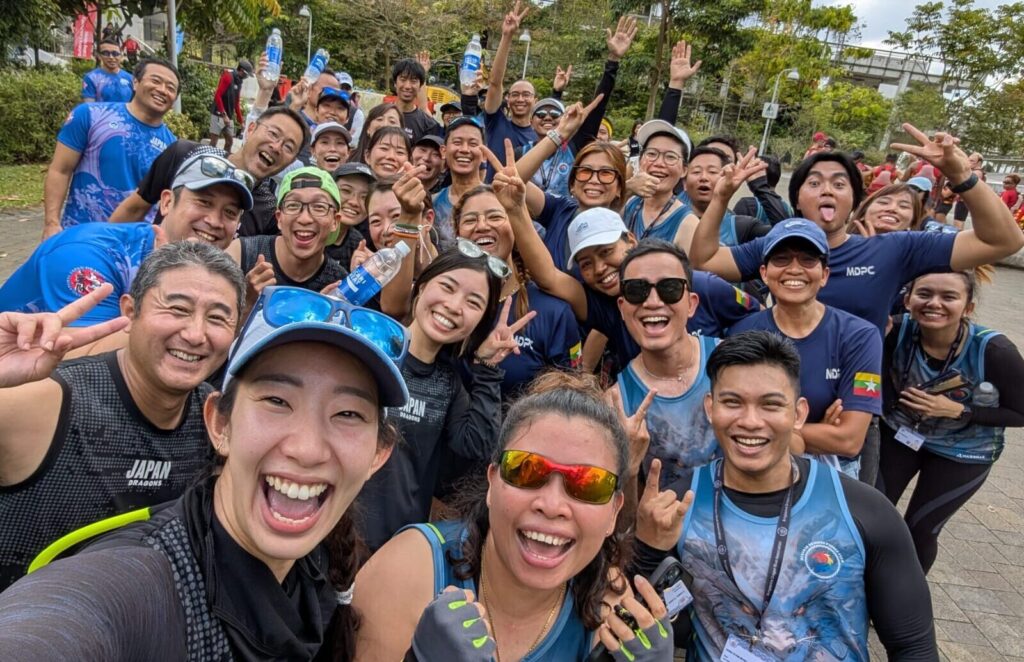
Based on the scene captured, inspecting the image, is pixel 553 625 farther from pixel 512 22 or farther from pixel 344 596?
pixel 512 22

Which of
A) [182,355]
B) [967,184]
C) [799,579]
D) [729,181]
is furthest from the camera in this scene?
[729,181]

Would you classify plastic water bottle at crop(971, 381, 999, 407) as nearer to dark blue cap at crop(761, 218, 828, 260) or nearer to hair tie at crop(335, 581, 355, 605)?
dark blue cap at crop(761, 218, 828, 260)

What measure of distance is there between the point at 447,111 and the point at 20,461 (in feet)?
27.9

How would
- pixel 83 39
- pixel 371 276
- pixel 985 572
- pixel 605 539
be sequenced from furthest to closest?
pixel 83 39
pixel 985 572
pixel 371 276
pixel 605 539

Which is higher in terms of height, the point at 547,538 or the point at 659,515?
the point at 547,538

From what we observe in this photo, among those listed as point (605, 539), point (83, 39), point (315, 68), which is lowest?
point (605, 539)

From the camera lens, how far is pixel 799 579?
2.40 m

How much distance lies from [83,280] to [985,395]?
4.95m

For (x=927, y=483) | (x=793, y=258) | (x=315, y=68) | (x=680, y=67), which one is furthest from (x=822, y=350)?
(x=315, y=68)

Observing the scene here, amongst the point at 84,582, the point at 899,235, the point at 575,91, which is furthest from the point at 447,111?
the point at 575,91

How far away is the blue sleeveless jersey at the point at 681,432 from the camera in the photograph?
9.74ft

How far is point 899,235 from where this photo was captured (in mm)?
3613

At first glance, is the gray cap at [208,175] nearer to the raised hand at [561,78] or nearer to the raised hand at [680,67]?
the raised hand at [680,67]

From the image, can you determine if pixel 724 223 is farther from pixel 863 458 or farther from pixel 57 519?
pixel 57 519
